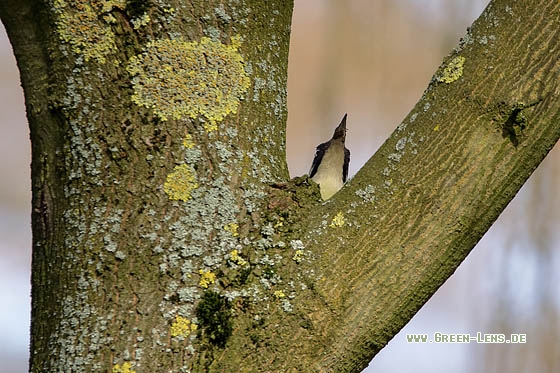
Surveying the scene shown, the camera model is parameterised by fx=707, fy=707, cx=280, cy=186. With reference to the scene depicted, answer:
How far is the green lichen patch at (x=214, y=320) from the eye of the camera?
3.02 ft

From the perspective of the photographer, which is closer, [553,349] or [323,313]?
[323,313]

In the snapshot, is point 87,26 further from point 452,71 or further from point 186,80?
point 452,71

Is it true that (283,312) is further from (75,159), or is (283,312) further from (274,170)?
(75,159)

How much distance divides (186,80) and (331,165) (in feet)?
3.87

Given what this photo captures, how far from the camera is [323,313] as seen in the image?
950mm

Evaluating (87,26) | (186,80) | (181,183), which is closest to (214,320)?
(181,183)

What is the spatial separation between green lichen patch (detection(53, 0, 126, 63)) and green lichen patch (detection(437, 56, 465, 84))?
18.6 inches

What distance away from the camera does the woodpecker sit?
6.93 feet

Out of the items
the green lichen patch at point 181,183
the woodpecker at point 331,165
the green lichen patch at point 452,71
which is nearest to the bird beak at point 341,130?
the woodpecker at point 331,165

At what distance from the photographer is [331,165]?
2.15m

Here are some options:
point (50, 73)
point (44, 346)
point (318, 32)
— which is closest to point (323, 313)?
point (44, 346)

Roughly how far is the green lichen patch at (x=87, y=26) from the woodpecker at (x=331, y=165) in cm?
116

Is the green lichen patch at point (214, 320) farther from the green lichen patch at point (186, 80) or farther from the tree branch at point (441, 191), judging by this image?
the green lichen patch at point (186, 80)

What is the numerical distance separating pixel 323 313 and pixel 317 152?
1.31 meters
